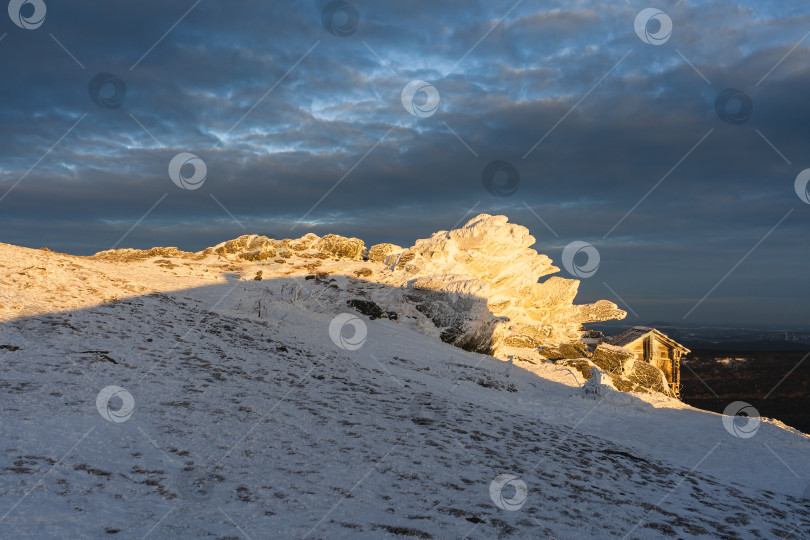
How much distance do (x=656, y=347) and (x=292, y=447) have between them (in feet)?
112

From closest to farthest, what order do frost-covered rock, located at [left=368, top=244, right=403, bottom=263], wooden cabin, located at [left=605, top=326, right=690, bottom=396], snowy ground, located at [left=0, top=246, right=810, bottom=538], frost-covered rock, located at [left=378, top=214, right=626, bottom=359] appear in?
snowy ground, located at [left=0, top=246, right=810, bottom=538]
frost-covered rock, located at [left=378, top=214, right=626, bottom=359]
frost-covered rock, located at [left=368, top=244, right=403, bottom=263]
wooden cabin, located at [left=605, top=326, right=690, bottom=396]

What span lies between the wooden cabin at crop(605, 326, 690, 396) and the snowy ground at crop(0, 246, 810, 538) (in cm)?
2009

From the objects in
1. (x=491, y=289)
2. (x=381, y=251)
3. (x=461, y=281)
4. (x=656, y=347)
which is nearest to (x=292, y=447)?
(x=461, y=281)

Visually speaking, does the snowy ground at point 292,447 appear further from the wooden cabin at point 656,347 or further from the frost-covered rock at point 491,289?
the wooden cabin at point 656,347

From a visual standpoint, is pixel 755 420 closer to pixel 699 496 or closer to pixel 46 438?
pixel 699 496

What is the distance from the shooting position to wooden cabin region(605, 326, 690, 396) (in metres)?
32.9

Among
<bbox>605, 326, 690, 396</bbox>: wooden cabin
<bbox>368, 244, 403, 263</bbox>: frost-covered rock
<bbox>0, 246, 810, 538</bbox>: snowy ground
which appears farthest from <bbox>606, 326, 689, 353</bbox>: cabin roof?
<bbox>0, 246, 810, 538</bbox>: snowy ground

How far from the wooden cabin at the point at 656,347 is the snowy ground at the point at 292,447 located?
20093 mm

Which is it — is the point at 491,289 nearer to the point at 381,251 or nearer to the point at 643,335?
the point at 381,251

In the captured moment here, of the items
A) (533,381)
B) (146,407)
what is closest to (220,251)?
(533,381)

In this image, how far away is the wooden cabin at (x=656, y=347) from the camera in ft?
108

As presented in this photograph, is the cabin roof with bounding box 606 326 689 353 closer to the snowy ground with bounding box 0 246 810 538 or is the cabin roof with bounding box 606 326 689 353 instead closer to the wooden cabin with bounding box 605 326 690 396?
the wooden cabin with bounding box 605 326 690 396

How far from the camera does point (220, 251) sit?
2891 centimetres

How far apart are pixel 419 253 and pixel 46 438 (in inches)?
897
